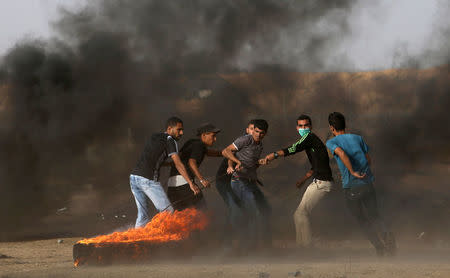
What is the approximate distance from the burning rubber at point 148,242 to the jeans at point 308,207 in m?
1.24

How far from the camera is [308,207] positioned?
746cm

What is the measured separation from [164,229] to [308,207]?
1889 mm

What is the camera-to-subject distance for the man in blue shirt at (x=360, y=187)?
6641mm

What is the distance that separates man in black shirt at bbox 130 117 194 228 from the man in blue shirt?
1.86m

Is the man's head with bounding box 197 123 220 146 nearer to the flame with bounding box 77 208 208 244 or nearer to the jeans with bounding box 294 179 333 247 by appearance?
the flame with bounding box 77 208 208 244

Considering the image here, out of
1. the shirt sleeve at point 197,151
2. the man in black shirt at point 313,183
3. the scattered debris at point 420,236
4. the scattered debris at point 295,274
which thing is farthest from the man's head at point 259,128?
the scattered debris at point 420,236

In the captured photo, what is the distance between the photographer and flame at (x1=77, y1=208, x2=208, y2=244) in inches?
272

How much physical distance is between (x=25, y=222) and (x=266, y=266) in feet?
34.5

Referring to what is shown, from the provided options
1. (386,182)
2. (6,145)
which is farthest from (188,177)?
(6,145)

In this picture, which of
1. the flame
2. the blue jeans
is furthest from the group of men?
the flame

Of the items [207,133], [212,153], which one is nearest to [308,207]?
[212,153]

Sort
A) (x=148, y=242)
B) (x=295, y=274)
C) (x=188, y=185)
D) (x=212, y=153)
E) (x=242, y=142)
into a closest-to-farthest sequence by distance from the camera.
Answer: (x=295, y=274) < (x=148, y=242) < (x=188, y=185) < (x=242, y=142) < (x=212, y=153)

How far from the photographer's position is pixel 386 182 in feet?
48.7

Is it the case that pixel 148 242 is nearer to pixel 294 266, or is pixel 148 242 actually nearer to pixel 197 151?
pixel 197 151
